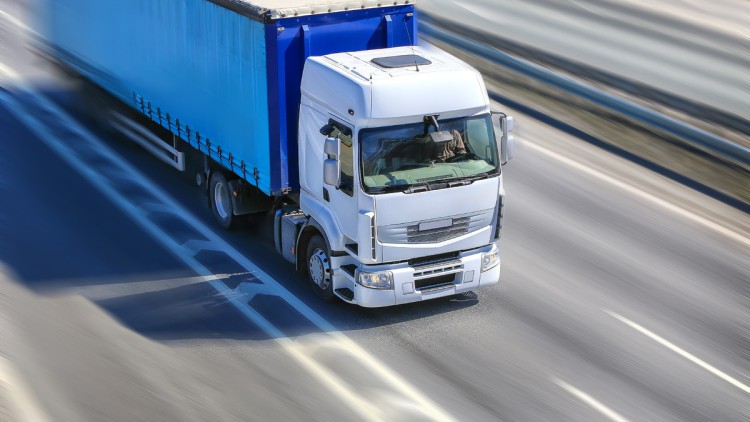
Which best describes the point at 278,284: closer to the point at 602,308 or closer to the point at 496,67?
the point at 602,308

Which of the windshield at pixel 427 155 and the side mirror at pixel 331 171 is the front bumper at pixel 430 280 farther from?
the side mirror at pixel 331 171

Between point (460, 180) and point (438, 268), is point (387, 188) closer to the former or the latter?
point (460, 180)

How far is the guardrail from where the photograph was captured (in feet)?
61.7

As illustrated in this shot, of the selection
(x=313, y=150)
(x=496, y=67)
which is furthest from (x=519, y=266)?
(x=496, y=67)

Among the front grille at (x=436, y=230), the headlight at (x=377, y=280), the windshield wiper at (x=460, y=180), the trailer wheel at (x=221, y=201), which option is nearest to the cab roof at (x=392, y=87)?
the windshield wiper at (x=460, y=180)

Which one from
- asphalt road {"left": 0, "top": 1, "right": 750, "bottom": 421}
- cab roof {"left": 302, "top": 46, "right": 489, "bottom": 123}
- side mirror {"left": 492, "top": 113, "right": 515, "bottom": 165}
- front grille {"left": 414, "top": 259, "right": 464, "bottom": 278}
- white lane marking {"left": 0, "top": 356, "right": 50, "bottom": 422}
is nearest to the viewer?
white lane marking {"left": 0, "top": 356, "right": 50, "bottom": 422}

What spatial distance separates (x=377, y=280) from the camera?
13203 millimetres

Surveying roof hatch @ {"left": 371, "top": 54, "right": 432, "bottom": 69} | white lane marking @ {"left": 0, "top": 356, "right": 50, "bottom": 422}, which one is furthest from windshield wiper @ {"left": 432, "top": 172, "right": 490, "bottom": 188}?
white lane marking @ {"left": 0, "top": 356, "right": 50, "bottom": 422}

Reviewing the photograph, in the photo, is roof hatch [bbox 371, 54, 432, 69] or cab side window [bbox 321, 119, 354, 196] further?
roof hatch [bbox 371, 54, 432, 69]

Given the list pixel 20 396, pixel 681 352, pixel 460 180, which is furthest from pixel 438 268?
pixel 20 396

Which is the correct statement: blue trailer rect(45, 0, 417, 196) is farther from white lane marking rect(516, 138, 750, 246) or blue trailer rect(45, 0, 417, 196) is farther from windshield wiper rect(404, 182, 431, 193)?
white lane marking rect(516, 138, 750, 246)

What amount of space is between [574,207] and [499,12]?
45.9 ft

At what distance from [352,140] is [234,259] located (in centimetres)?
348

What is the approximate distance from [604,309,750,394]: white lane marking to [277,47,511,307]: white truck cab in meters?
1.82
